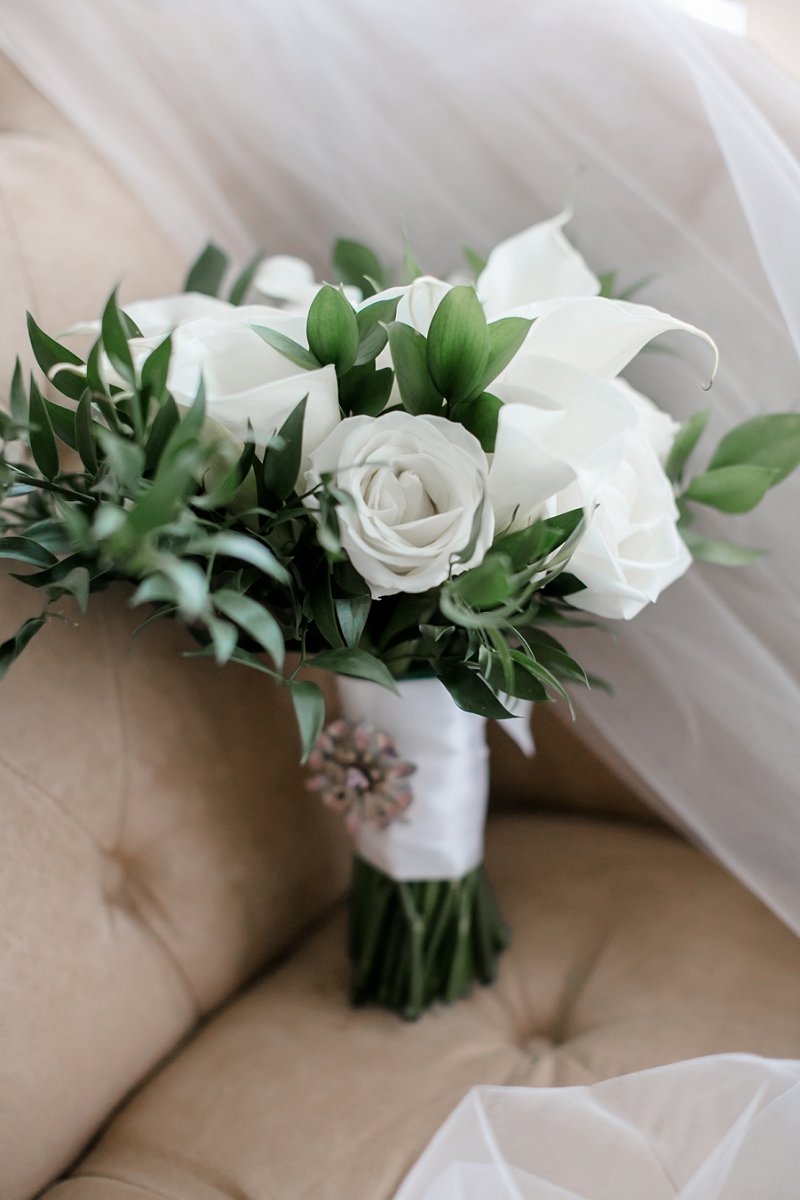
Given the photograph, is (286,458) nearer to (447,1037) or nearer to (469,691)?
(469,691)

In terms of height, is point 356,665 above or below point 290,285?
below

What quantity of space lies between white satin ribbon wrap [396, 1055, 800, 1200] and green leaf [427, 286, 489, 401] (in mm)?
376

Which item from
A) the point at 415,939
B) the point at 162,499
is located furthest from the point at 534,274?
the point at 415,939

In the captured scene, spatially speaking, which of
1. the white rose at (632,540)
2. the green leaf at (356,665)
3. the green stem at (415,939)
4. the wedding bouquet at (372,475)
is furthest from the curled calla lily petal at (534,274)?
the green stem at (415,939)

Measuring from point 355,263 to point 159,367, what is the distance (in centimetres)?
23

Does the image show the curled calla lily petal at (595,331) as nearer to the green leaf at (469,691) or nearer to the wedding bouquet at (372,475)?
the wedding bouquet at (372,475)

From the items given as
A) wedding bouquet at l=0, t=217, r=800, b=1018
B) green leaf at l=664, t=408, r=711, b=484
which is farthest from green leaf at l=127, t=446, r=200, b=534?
green leaf at l=664, t=408, r=711, b=484

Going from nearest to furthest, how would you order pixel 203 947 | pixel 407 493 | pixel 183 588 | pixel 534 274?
pixel 183 588 < pixel 407 493 < pixel 534 274 < pixel 203 947

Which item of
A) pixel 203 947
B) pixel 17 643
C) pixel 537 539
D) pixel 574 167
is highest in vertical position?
pixel 574 167

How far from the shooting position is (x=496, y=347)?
0.38 metres

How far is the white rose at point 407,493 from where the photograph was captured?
1.20 feet

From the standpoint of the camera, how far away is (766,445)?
51cm

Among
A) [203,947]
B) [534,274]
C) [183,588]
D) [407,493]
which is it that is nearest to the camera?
[183,588]

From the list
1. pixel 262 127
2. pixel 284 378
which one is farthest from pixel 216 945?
pixel 262 127
